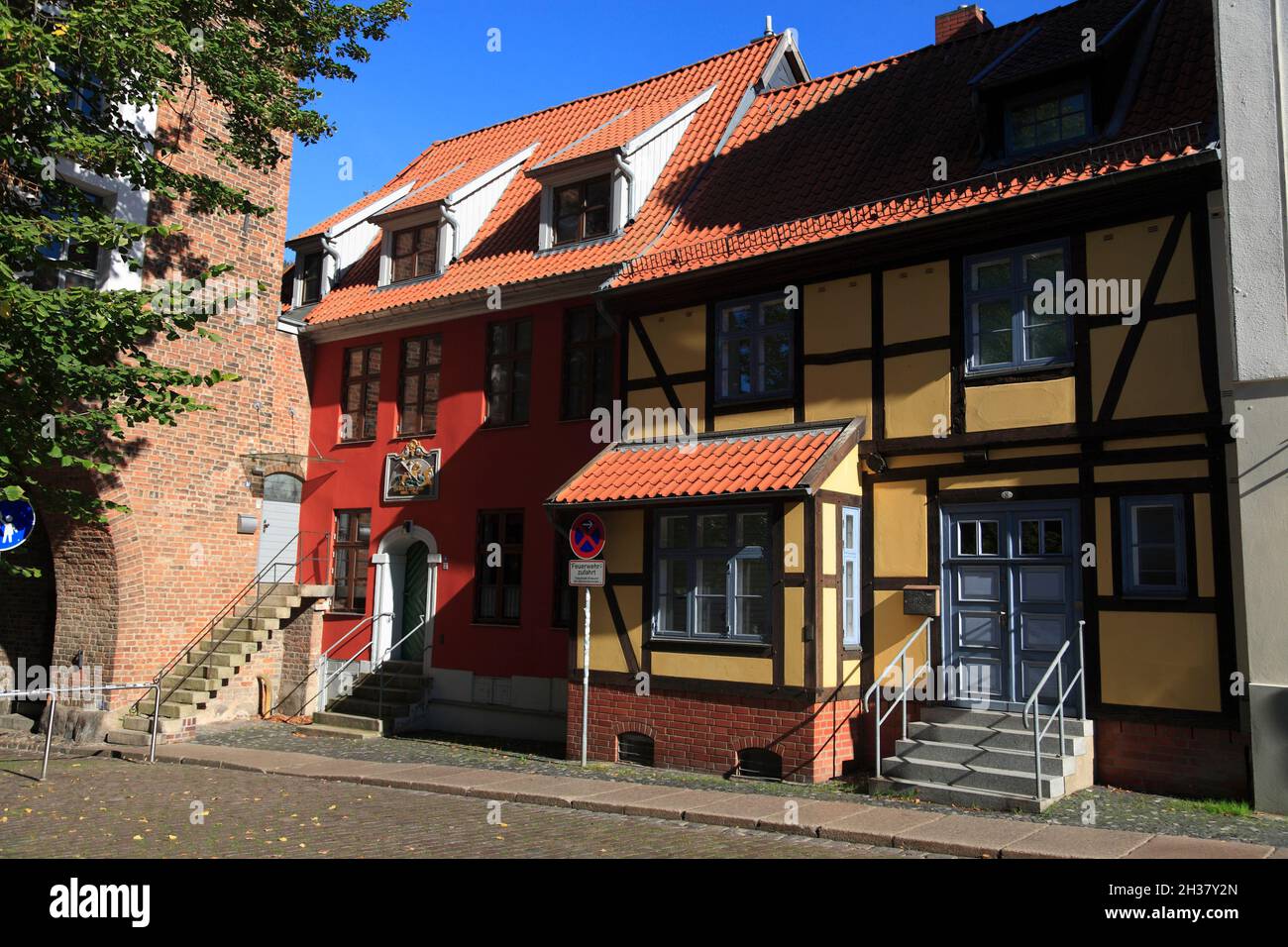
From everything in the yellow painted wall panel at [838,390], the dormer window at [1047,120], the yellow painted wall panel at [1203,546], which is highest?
the dormer window at [1047,120]

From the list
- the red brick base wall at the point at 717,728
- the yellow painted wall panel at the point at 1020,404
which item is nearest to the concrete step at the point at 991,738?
the red brick base wall at the point at 717,728

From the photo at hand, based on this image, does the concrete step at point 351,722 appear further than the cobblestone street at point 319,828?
Yes

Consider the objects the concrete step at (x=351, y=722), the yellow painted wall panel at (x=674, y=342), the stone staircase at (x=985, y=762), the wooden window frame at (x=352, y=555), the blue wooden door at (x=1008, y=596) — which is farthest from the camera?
the wooden window frame at (x=352, y=555)

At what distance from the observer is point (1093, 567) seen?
11039mm

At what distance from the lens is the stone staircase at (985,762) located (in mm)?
10219

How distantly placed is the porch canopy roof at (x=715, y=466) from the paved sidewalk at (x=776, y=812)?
332 centimetres

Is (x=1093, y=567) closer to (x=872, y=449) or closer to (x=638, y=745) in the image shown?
(x=872, y=449)

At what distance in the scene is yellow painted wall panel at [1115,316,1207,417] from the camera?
34.9ft

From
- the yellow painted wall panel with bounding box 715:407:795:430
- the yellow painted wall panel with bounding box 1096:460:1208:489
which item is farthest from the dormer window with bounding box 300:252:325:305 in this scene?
the yellow painted wall panel with bounding box 1096:460:1208:489

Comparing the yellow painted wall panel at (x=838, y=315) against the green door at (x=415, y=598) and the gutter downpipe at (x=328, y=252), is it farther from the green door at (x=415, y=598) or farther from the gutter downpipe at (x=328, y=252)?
the gutter downpipe at (x=328, y=252)

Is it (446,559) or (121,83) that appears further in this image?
(446,559)

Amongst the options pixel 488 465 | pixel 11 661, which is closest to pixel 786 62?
pixel 488 465
